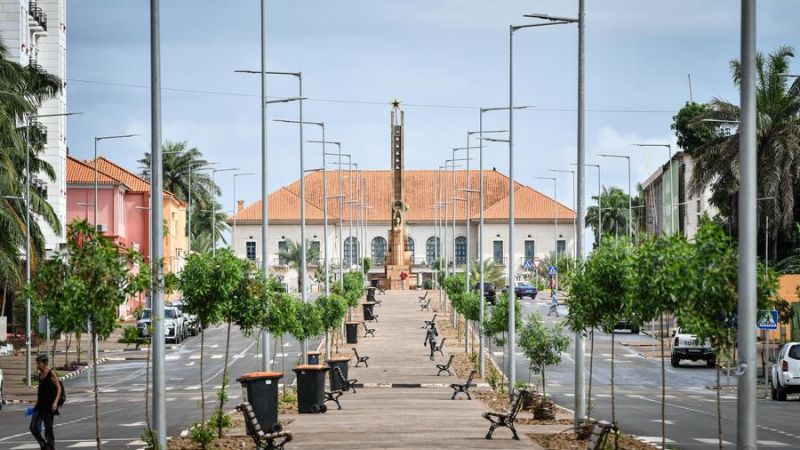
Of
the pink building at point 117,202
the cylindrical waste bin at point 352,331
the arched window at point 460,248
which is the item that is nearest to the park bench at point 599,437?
the cylindrical waste bin at point 352,331

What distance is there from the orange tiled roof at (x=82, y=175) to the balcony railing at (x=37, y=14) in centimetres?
2284

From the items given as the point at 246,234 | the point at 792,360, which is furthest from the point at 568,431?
the point at 246,234

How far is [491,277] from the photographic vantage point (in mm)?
121750

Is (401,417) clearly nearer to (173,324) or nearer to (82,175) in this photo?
(173,324)

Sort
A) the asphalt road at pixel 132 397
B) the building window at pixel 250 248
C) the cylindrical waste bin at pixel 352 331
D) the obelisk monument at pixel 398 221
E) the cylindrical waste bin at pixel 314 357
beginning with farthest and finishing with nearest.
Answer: the building window at pixel 250 248 < the obelisk monument at pixel 398 221 < the cylindrical waste bin at pixel 352 331 < the cylindrical waste bin at pixel 314 357 < the asphalt road at pixel 132 397

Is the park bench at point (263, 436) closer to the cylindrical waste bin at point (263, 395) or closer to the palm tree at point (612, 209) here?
the cylindrical waste bin at point (263, 395)

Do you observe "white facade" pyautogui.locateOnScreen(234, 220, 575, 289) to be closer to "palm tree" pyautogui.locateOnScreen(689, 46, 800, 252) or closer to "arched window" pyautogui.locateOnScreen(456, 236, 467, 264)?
"arched window" pyautogui.locateOnScreen(456, 236, 467, 264)

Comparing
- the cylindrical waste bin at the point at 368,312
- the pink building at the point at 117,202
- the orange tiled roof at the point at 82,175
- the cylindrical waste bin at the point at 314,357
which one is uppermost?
the orange tiled roof at the point at 82,175

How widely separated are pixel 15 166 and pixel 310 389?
30.5 meters

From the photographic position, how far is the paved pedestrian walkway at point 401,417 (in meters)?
22.8

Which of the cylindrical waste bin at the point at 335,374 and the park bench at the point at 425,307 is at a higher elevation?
the cylindrical waste bin at the point at 335,374

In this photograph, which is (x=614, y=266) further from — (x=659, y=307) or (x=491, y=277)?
(x=491, y=277)

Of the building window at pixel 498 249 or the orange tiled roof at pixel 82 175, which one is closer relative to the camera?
the orange tiled roof at pixel 82 175

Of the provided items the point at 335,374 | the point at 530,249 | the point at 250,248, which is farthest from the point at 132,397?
the point at 530,249
